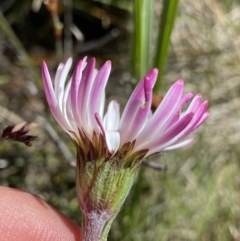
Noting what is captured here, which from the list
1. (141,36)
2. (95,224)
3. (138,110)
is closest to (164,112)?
(138,110)

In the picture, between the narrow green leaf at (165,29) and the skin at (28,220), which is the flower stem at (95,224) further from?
the narrow green leaf at (165,29)

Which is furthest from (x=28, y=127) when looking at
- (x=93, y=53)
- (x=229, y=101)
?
(x=229, y=101)

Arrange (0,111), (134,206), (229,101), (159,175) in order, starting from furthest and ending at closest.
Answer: (229,101) < (159,175) < (0,111) < (134,206)

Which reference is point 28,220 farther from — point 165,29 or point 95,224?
point 165,29

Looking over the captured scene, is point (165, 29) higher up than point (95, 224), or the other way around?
point (165, 29)

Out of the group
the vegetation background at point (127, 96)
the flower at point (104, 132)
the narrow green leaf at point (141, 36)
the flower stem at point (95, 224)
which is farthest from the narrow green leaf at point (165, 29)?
the flower stem at point (95, 224)

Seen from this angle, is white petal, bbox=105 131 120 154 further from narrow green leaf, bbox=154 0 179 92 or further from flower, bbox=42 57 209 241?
narrow green leaf, bbox=154 0 179 92

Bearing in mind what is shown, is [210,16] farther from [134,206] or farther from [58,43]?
[134,206]
